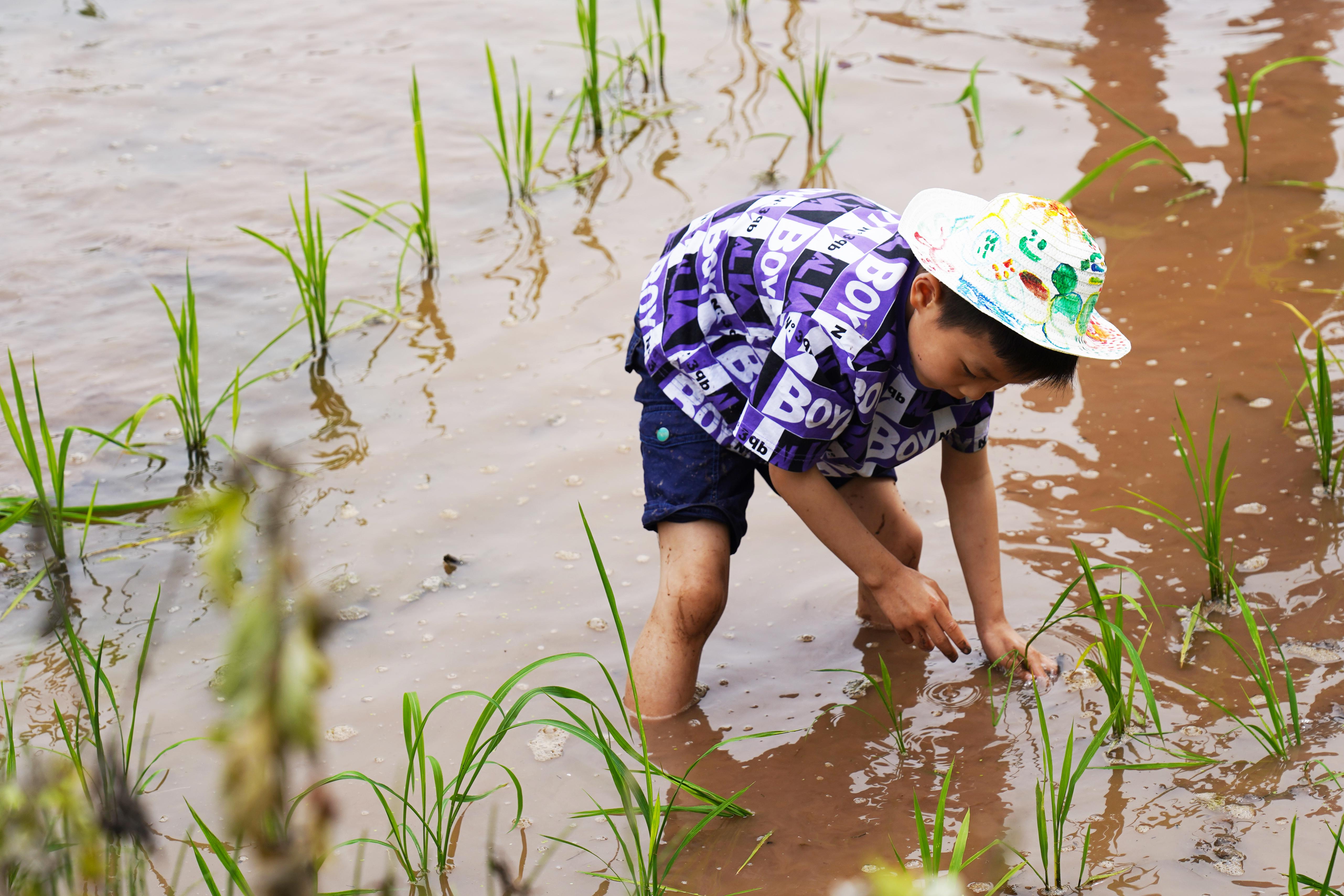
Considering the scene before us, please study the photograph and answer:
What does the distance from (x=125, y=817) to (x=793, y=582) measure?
2.11 m

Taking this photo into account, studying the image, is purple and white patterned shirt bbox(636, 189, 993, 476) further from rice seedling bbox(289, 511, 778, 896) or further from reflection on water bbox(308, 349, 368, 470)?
reflection on water bbox(308, 349, 368, 470)

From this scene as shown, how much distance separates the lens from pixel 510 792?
2111 millimetres

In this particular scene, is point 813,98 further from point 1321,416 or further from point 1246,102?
point 1321,416

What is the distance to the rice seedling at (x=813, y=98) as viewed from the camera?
423 cm

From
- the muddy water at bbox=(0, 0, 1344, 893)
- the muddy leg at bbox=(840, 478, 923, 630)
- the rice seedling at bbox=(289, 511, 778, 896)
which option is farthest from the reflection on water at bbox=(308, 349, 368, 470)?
the muddy leg at bbox=(840, 478, 923, 630)

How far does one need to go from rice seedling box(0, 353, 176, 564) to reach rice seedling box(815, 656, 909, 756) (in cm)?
155

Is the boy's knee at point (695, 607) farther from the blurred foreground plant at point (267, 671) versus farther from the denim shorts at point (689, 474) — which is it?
the blurred foreground plant at point (267, 671)

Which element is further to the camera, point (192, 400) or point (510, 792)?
point (192, 400)

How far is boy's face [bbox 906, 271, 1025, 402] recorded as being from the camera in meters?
1.84

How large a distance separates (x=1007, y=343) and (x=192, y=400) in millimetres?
2091

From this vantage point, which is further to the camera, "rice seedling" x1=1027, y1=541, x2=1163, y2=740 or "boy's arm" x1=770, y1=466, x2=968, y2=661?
"boy's arm" x1=770, y1=466, x2=968, y2=661

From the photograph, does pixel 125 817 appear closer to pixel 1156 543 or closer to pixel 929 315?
pixel 929 315

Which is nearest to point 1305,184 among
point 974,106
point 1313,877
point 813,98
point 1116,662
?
point 974,106

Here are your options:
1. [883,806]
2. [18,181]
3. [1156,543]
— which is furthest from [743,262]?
[18,181]
